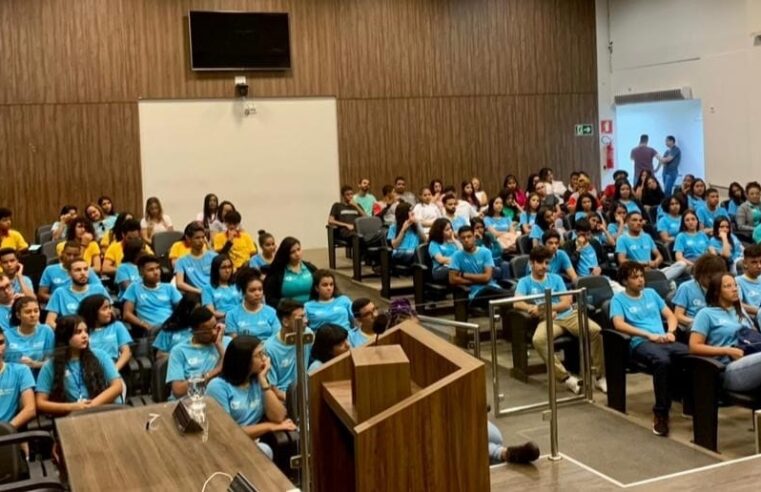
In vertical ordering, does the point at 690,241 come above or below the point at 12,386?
above

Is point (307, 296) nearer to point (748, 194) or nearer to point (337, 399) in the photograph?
point (337, 399)

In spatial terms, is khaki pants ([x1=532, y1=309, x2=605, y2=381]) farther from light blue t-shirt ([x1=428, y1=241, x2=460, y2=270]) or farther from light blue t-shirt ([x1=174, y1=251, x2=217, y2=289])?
light blue t-shirt ([x1=174, y1=251, x2=217, y2=289])

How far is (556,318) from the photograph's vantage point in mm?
6078

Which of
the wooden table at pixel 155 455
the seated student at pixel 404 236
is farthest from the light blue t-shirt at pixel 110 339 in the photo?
the seated student at pixel 404 236

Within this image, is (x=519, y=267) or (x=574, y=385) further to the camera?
(x=519, y=267)

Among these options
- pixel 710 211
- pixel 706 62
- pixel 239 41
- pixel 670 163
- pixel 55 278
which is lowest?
pixel 55 278

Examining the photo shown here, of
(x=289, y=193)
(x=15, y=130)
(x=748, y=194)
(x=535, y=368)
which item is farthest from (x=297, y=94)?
(x=535, y=368)

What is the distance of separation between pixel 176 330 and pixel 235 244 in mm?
3319

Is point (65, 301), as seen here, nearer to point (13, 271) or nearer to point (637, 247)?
point (13, 271)

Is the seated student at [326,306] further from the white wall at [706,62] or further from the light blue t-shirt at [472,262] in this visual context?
the white wall at [706,62]

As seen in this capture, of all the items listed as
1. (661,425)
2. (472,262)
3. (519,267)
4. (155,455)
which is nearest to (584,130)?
(519,267)

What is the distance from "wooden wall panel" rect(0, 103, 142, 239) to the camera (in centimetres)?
1181

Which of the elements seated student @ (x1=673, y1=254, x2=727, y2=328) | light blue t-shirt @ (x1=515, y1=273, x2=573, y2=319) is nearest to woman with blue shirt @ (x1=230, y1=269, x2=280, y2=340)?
light blue t-shirt @ (x1=515, y1=273, x2=573, y2=319)

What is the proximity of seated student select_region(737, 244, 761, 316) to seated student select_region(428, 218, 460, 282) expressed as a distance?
274 centimetres
